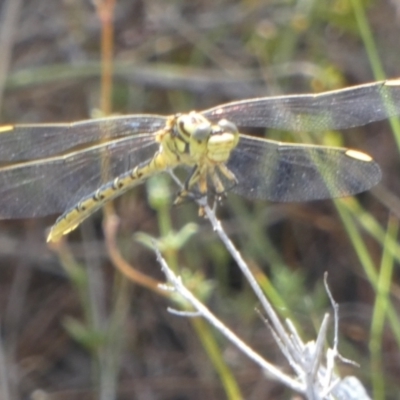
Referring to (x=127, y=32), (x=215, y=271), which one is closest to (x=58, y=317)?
(x=215, y=271)

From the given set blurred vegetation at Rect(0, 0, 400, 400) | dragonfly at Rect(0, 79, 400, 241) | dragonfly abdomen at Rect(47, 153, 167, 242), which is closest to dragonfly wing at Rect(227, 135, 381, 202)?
dragonfly at Rect(0, 79, 400, 241)

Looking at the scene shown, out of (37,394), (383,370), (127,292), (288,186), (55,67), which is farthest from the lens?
(55,67)

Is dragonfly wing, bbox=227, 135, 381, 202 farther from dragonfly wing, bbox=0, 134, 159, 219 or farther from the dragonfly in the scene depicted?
dragonfly wing, bbox=0, 134, 159, 219

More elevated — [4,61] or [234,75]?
[4,61]

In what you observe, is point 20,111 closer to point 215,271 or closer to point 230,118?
point 215,271

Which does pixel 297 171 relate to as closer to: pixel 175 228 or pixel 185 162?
pixel 185 162

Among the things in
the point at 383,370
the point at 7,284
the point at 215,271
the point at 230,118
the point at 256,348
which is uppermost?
the point at 230,118
